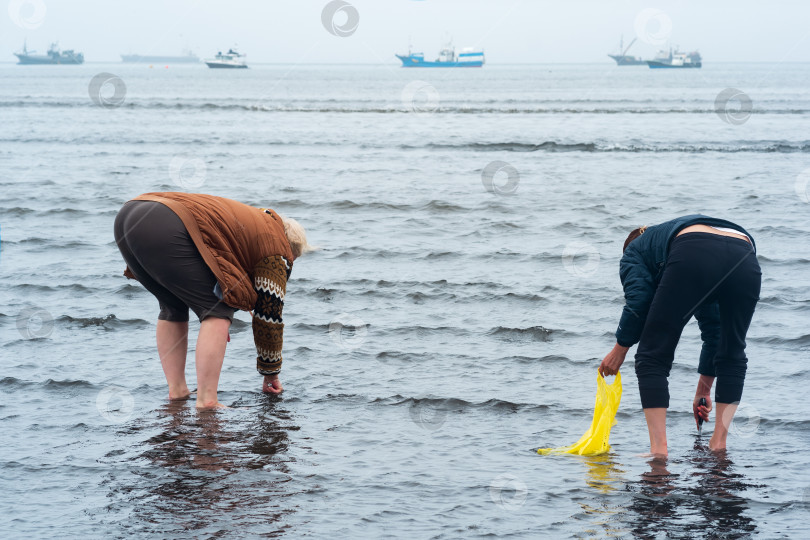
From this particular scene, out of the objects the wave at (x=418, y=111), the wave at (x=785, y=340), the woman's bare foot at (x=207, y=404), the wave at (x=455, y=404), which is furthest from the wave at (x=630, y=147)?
the woman's bare foot at (x=207, y=404)

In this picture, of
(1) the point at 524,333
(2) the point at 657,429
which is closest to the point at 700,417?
(2) the point at 657,429

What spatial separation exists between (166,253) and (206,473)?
55.1 inches

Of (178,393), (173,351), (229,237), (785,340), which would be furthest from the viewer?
(785,340)

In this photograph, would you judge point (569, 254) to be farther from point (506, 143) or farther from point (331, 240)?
point (506, 143)

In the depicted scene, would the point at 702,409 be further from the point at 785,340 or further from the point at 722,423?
the point at 785,340

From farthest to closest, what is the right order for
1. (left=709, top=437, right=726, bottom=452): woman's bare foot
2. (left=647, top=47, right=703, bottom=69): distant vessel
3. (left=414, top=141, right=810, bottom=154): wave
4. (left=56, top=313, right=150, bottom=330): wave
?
(left=647, top=47, right=703, bottom=69): distant vessel → (left=414, top=141, right=810, bottom=154): wave → (left=56, top=313, right=150, bottom=330): wave → (left=709, top=437, right=726, bottom=452): woman's bare foot

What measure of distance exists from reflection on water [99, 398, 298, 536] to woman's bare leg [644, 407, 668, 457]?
2155 millimetres

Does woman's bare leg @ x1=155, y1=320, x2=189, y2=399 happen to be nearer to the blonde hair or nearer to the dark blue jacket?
the blonde hair

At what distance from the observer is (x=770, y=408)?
630 centimetres

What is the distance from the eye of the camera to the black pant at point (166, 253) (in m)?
5.38

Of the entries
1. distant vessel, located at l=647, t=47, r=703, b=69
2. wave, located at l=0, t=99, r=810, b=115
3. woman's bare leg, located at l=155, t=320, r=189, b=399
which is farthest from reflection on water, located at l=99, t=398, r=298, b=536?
distant vessel, located at l=647, t=47, r=703, b=69

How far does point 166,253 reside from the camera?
5395 millimetres

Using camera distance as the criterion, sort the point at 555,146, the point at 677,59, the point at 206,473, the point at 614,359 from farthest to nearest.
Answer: the point at 677,59 < the point at 555,146 < the point at 614,359 < the point at 206,473

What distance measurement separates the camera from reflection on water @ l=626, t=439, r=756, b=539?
431cm
